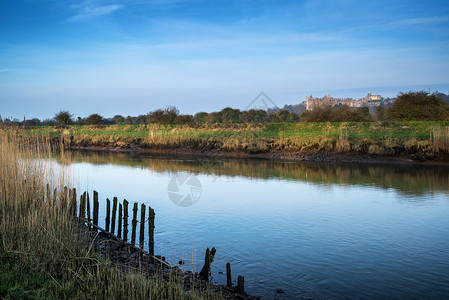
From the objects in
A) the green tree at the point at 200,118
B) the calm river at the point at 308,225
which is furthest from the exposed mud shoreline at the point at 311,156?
the green tree at the point at 200,118

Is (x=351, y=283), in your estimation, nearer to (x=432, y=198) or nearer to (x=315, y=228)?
(x=315, y=228)

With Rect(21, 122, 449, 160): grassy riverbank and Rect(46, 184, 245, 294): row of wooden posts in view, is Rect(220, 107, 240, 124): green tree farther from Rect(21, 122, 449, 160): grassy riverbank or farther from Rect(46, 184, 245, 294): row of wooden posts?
Rect(46, 184, 245, 294): row of wooden posts

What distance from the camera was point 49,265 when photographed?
648 centimetres

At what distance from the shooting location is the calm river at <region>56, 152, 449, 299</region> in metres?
7.29

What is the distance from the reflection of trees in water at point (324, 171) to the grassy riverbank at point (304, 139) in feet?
5.47

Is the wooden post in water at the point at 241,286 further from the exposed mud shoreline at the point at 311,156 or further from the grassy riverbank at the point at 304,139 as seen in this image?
the exposed mud shoreline at the point at 311,156

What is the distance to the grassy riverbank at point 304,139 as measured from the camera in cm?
2421

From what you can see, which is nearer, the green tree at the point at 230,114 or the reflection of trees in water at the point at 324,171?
the reflection of trees in water at the point at 324,171

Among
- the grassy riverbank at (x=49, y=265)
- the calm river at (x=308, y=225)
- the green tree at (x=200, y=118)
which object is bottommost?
the calm river at (x=308, y=225)

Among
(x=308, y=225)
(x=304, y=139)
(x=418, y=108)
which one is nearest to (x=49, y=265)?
(x=308, y=225)

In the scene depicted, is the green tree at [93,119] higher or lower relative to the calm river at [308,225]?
higher

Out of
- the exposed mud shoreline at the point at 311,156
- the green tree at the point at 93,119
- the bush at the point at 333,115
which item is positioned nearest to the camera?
the exposed mud shoreline at the point at 311,156

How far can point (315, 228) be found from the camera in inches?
428

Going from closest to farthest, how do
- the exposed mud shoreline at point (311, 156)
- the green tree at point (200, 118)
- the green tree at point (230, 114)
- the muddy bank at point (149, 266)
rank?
the muddy bank at point (149, 266)
the exposed mud shoreline at point (311, 156)
the green tree at point (200, 118)
the green tree at point (230, 114)
